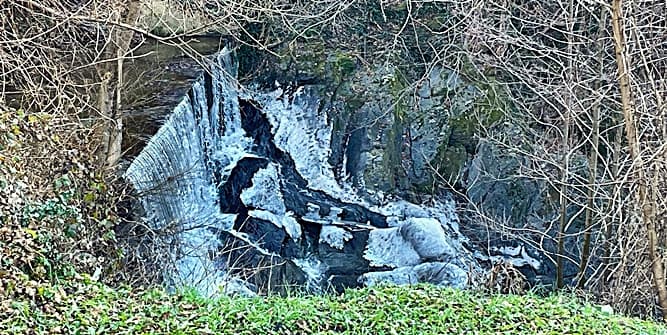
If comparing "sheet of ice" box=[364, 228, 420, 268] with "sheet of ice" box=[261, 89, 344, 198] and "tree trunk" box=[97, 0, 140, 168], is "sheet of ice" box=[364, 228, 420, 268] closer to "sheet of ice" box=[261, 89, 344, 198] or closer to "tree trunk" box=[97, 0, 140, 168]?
"sheet of ice" box=[261, 89, 344, 198]

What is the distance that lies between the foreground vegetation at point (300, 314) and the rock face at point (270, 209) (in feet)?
5.26

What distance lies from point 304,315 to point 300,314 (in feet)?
0.07

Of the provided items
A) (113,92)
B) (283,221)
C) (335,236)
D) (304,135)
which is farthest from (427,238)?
(113,92)

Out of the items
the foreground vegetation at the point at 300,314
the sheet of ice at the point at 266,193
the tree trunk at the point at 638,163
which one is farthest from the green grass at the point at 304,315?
the sheet of ice at the point at 266,193

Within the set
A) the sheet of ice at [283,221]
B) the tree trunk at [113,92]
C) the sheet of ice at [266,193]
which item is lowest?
the sheet of ice at [283,221]

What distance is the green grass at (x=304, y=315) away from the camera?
114 inches

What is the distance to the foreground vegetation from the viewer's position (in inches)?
114

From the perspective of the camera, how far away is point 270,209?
7.65 m

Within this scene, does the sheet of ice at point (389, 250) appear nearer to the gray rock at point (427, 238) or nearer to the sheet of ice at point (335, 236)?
the gray rock at point (427, 238)

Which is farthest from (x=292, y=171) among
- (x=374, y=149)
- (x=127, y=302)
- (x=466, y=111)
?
(x=127, y=302)

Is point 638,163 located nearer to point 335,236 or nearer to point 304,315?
point 304,315

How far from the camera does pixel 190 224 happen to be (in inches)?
250

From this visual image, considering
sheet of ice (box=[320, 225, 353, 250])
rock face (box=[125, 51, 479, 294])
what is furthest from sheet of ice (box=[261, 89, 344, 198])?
sheet of ice (box=[320, 225, 353, 250])

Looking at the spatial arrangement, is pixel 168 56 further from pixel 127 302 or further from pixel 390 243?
pixel 127 302
